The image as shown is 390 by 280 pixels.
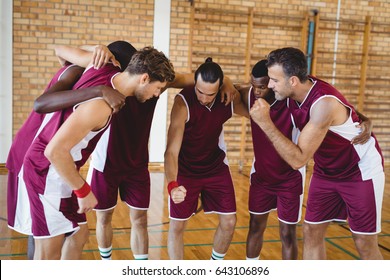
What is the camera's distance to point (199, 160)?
3168 mm

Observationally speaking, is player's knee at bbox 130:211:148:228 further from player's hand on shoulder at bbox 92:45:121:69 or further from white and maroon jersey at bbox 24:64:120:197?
player's hand on shoulder at bbox 92:45:121:69

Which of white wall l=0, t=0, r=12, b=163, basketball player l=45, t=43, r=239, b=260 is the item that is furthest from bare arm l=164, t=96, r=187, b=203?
white wall l=0, t=0, r=12, b=163

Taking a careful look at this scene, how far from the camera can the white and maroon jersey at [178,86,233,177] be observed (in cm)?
308

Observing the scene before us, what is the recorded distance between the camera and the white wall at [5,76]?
7.22 m

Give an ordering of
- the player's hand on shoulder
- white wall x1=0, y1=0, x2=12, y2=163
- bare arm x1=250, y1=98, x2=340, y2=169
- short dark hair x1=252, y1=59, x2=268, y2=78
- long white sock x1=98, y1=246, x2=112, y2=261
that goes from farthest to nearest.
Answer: white wall x1=0, y1=0, x2=12, y2=163
long white sock x1=98, y1=246, x2=112, y2=261
short dark hair x1=252, y1=59, x2=268, y2=78
bare arm x1=250, y1=98, x2=340, y2=169
the player's hand on shoulder

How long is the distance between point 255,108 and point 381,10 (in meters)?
7.74

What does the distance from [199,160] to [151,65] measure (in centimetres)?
103

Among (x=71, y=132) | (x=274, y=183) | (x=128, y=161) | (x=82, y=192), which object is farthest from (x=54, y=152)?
(x=274, y=183)

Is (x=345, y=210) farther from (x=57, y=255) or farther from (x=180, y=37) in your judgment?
(x=180, y=37)

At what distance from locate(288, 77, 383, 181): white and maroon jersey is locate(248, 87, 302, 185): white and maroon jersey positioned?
0.11 m

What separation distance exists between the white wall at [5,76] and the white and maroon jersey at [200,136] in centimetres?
535
